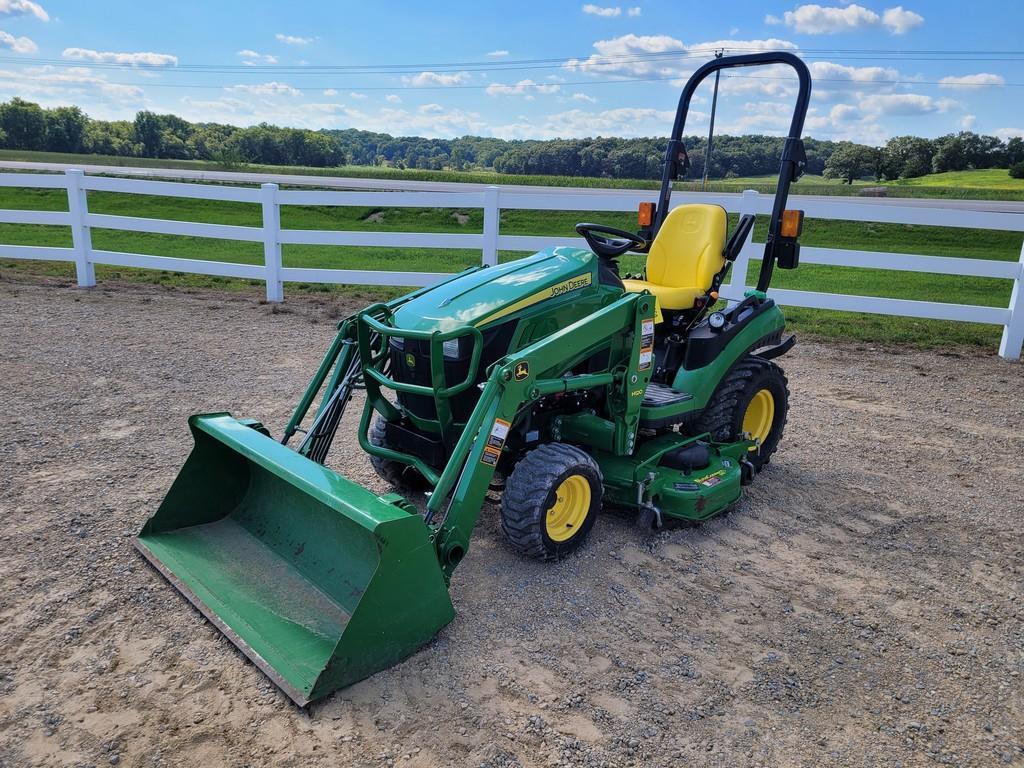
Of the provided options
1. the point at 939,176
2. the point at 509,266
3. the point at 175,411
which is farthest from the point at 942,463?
the point at 939,176

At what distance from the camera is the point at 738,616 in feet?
11.4

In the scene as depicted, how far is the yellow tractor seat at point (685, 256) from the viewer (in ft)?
15.4

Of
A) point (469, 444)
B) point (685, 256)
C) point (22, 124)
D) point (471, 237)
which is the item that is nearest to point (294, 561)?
point (469, 444)

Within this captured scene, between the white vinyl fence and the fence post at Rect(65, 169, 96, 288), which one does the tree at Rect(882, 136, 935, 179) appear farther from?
the fence post at Rect(65, 169, 96, 288)

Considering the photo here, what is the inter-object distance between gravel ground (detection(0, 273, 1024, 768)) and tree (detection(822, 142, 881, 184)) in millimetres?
21433

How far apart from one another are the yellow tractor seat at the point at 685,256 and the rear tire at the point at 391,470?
1.62 meters

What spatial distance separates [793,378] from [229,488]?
5.31m

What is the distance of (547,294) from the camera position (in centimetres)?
395

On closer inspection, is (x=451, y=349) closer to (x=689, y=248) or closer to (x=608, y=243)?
(x=608, y=243)

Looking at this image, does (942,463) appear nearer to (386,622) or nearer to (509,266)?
(509,266)

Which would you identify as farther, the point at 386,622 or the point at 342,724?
the point at 386,622

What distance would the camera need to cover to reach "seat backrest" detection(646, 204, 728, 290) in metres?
4.75

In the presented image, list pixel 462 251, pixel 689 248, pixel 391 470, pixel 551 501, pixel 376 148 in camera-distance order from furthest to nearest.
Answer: pixel 376 148 < pixel 462 251 < pixel 689 248 < pixel 391 470 < pixel 551 501

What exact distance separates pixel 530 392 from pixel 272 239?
700 cm
